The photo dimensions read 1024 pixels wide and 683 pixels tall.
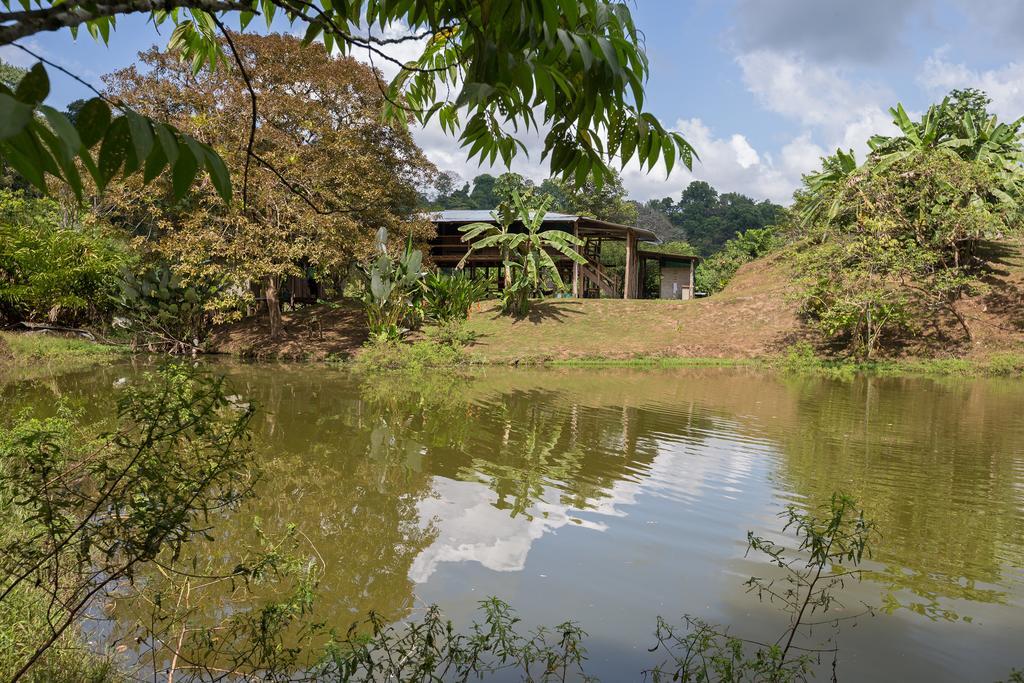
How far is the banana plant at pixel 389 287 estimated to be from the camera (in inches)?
741

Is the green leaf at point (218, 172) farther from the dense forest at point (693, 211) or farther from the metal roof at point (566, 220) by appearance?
the dense forest at point (693, 211)

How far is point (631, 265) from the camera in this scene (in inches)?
1058

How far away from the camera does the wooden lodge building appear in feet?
83.4

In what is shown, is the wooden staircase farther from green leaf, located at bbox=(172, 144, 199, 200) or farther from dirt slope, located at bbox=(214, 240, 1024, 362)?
green leaf, located at bbox=(172, 144, 199, 200)

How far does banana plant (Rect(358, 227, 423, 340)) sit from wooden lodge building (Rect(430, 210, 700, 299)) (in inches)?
130

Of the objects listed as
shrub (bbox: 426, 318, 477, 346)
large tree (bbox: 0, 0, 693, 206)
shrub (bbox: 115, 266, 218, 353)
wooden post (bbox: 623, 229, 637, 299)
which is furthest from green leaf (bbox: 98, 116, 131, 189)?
wooden post (bbox: 623, 229, 637, 299)

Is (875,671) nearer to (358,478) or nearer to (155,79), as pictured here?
(358,478)

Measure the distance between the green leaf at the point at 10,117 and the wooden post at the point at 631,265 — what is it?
2566 centimetres

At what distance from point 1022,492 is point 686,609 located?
425cm

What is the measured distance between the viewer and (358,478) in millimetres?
6121

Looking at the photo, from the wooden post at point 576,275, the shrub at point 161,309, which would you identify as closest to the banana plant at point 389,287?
the shrub at point 161,309

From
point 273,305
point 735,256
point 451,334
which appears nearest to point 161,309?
point 273,305

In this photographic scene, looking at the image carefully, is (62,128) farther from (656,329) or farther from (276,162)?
(656,329)

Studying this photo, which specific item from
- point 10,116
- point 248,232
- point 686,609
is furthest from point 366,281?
point 10,116
